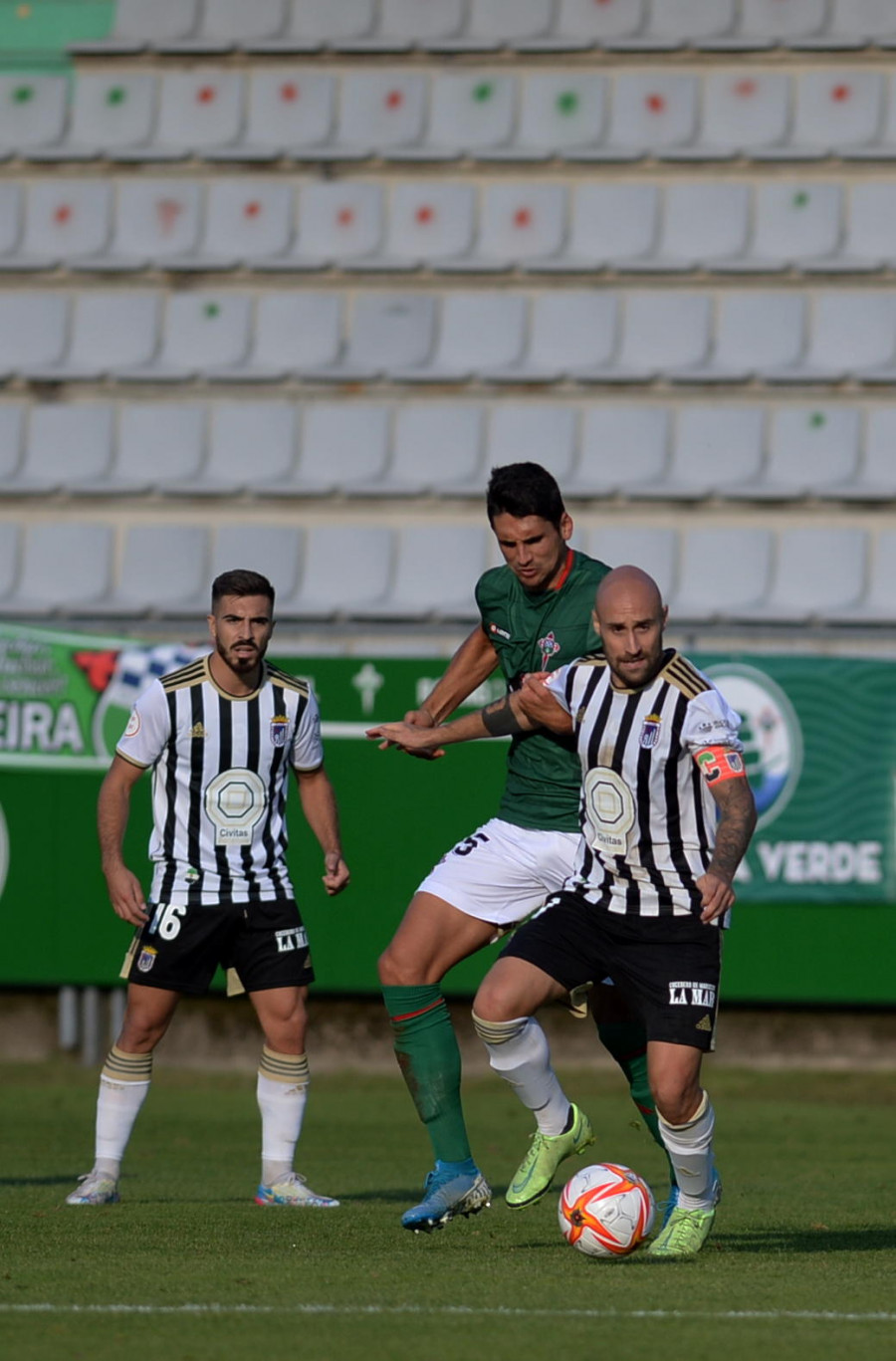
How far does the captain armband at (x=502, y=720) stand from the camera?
19.0ft

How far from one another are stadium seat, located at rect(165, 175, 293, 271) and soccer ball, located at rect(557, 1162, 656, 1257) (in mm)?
9832

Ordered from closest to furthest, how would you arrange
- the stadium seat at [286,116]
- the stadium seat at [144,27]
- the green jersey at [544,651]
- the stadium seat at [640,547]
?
the green jersey at [544,651] < the stadium seat at [640,547] < the stadium seat at [286,116] < the stadium seat at [144,27]

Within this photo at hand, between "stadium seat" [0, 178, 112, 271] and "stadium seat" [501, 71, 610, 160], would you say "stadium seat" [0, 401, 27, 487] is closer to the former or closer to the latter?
"stadium seat" [0, 178, 112, 271]

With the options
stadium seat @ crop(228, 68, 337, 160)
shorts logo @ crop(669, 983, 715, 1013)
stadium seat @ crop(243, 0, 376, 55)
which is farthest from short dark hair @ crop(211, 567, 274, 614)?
stadium seat @ crop(243, 0, 376, 55)

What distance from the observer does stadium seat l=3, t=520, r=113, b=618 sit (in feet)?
42.6

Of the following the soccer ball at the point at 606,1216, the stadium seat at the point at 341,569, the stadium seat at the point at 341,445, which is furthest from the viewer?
the stadium seat at the point at 341,445

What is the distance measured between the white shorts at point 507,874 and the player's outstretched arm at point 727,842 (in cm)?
77

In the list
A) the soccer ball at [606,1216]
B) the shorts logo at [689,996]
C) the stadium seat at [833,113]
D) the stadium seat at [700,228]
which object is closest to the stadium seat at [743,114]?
the stadium seat at [833,113]

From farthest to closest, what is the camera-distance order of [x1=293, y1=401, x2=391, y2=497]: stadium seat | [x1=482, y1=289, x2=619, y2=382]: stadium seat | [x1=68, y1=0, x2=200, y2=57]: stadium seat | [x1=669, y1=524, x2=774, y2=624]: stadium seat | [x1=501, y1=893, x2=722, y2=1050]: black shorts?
[x1=68, y1=0, x2=200, y2=57]: stadium seat
[x1=482, y1=289, x2=619, y2=382]: stadium seat
[x1=293, y1=401, x2=391, y2=497]: stadium seat
[x1=669, y1=524, x2=774, y2=624]: stadium seat
[x1=501, y1=893, x2=722, y2=1050]: black shorts

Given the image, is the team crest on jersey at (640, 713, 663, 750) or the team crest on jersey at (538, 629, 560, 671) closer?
the team crest on jersey at (640, 713, 663, 750)

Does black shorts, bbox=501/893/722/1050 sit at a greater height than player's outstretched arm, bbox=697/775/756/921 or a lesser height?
lesser

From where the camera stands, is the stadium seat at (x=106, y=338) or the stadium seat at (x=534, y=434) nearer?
the stadium seat at (x=534, y=434)

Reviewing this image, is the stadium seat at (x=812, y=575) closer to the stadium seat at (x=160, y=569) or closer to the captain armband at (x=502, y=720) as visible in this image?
the stadium seat at (x=160, y=569)

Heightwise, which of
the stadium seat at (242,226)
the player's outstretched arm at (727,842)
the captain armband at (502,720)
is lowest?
the player's outstretched arm at (727,842)
